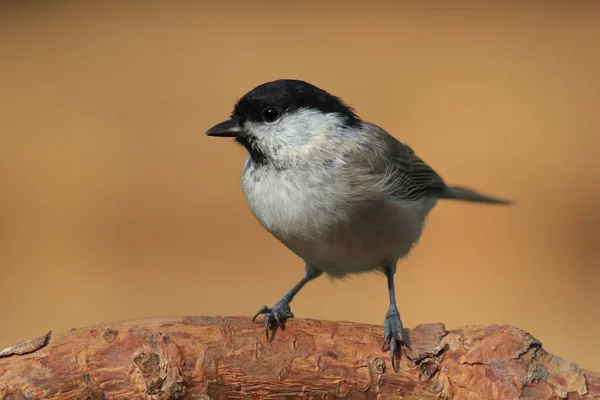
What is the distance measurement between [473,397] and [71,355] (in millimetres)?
684

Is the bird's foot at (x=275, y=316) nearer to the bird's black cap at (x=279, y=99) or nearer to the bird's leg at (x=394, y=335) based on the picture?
the bird's leg at (x=394, y=335)

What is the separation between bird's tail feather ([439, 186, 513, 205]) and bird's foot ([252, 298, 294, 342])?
25.3 inches

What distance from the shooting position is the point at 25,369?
3.93 ft

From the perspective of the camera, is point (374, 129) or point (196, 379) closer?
point (196, 379)

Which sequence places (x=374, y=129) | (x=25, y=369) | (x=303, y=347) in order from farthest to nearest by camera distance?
(x=374, y=129) < (x=303, y=347) < (x=25, y=369)

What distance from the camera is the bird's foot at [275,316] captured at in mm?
1352

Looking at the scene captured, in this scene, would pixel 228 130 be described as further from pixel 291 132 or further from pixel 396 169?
pixel 396 169

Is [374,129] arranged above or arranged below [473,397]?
above

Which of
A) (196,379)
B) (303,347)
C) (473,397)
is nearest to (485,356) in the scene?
(473,397)

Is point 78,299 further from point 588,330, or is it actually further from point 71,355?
point 588,330

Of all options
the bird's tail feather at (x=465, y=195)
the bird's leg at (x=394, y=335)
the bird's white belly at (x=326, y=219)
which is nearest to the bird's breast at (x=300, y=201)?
the bird's white belly at (x=326, y=219)

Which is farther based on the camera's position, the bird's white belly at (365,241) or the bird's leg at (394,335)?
the bird's white belly at (365,241)

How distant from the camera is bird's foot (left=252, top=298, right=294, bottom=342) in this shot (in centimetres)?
135

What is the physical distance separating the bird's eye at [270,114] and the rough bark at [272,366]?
19.6 inches
